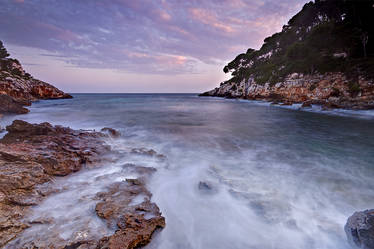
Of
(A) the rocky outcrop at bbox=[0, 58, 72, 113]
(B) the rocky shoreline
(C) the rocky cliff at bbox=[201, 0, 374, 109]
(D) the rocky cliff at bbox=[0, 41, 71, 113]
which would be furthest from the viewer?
(A) the rocky outcrop at bbox=[0, 58, 72, 113]

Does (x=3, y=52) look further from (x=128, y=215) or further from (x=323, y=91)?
(x=323, y=91)

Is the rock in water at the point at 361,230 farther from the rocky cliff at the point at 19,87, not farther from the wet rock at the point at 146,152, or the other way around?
the rocky cliff at the point at 19,87

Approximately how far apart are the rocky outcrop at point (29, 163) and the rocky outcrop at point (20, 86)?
2564cm

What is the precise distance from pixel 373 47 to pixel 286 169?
1172 inches

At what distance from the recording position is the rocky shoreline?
197 cm

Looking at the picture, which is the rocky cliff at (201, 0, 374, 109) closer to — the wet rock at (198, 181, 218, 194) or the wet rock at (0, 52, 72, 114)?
the wet rock at (198, 181, 218, 194)

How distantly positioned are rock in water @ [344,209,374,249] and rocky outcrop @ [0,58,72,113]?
3268 cm

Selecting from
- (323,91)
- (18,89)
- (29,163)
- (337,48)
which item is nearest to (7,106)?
(29,163)

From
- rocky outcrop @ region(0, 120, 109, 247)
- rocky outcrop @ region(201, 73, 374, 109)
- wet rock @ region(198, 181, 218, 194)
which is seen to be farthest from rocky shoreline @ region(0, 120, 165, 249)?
rocky outcrop @ region(201, 73, 374, 109)

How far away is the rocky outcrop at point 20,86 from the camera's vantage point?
26109 millimetres

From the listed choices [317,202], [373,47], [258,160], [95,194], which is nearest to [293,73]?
[373,47]

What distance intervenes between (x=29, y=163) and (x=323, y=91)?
26242mm

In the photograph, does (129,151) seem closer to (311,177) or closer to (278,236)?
(278,236)

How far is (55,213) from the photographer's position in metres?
2.42
